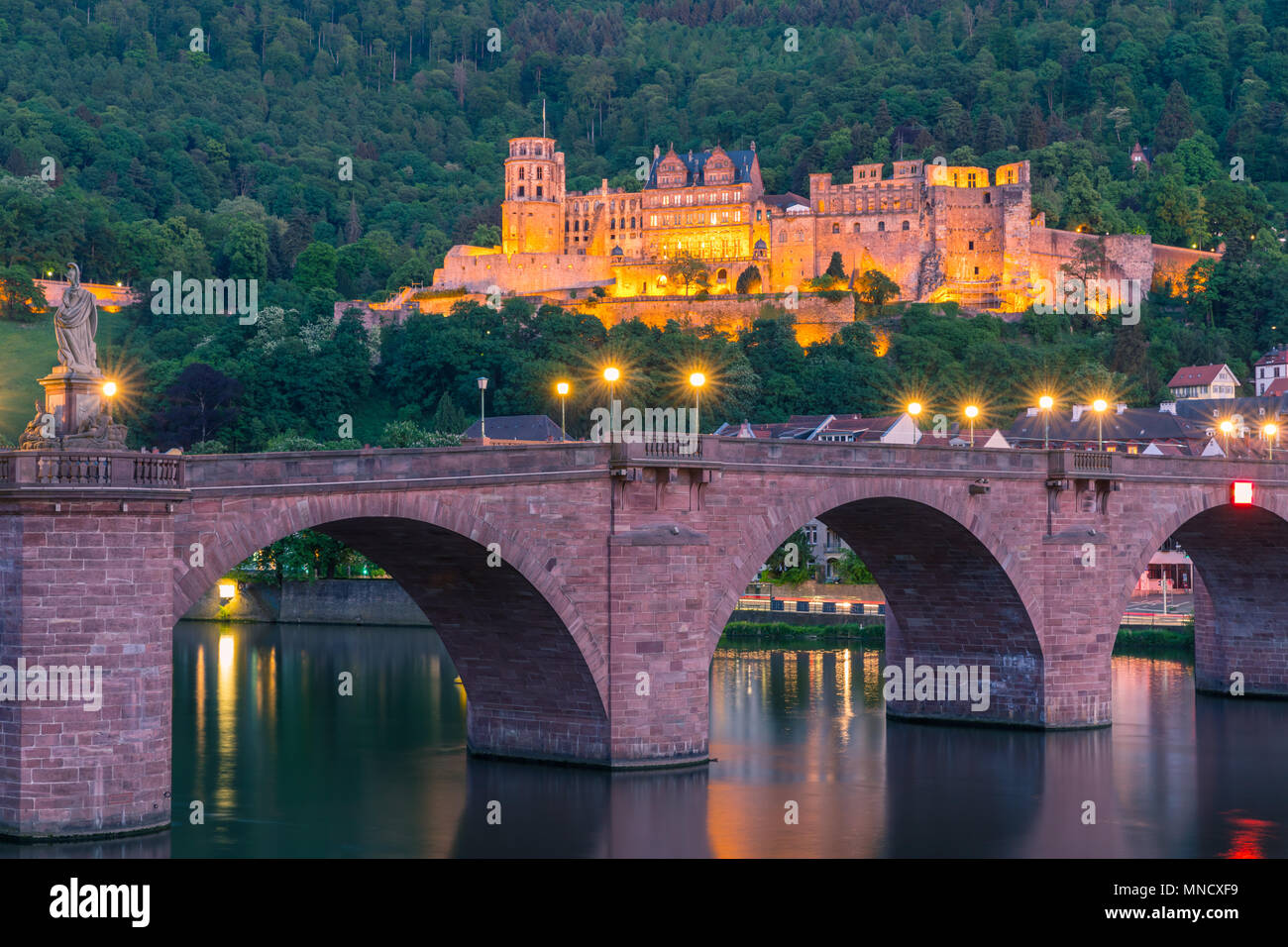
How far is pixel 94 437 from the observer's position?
28.6m

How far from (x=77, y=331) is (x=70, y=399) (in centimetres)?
109

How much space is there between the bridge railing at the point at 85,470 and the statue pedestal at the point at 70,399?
4.33 feet

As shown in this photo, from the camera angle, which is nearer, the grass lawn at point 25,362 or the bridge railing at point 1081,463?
the bridge railing at point 1081,463

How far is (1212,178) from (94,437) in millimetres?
145005

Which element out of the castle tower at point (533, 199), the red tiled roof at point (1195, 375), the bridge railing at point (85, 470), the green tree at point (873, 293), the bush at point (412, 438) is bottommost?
the bridge railing at point (85, 470)

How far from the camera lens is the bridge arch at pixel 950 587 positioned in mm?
41500

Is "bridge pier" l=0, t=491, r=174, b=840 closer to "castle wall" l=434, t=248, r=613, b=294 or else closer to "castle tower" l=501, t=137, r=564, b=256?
"castle wall" l=434, t=248, r=613, b=294

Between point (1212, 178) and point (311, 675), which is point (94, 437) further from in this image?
point (1212, 178)

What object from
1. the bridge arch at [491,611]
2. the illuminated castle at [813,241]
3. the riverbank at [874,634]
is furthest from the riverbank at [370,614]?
the illuminated castle at [813,241]

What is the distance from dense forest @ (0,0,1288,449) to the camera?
369 ft

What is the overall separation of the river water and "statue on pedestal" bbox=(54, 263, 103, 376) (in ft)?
23.2

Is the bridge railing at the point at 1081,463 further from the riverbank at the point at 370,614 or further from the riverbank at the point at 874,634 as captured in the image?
the riverbank at the point at 370,614

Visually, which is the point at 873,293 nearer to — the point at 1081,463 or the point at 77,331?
the point at 1081,463

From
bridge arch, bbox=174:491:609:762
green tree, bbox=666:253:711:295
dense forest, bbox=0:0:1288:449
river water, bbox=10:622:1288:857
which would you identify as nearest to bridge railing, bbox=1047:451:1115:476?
river water, bbox=10:622:1288:857
